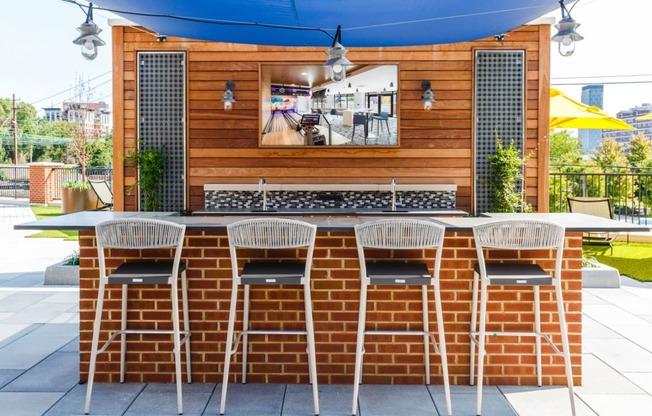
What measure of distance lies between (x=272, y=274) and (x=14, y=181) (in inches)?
885

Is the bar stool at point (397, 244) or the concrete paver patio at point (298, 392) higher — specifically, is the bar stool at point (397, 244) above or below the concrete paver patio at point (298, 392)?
above

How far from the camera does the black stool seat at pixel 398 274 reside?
3.12 metres

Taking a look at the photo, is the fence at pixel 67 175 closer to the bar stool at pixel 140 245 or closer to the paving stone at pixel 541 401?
the bar stool at pixel 140 245

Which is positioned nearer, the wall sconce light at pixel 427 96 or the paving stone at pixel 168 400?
the paving stone at pixel 168 400

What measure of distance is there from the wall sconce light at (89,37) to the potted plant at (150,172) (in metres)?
2.57

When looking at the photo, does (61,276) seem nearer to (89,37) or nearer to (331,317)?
(89,37)

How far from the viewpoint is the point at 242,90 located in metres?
7.00

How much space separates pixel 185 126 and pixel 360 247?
4455 millimetres

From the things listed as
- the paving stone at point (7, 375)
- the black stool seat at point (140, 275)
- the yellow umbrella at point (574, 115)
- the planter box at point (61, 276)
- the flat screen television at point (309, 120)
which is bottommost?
the paving stone at point (7, 375)

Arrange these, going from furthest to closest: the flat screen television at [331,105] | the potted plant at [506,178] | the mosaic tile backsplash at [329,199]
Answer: the mosaic tile backsplash at [329,199] → the flat screen television at [331,105] → the potted plant at [506,178]

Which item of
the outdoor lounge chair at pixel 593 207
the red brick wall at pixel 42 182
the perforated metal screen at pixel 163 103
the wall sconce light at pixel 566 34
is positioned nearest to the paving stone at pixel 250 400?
the wall sconce light at pixel 566 34

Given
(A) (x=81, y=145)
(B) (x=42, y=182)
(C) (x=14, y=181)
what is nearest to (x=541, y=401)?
(A) (x=81, y=145)

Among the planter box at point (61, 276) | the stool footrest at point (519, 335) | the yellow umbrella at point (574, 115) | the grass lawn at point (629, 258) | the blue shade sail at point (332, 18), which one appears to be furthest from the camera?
the yellow umbrella at point (574, 115)

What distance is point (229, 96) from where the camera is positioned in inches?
268
